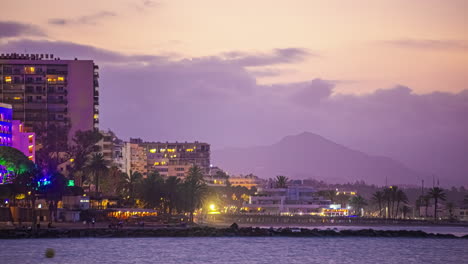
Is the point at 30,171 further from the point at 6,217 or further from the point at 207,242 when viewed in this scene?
the point at 207,242

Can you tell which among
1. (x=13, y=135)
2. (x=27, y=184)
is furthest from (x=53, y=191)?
(x=13, y=135)

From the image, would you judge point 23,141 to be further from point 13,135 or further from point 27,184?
point 27,184

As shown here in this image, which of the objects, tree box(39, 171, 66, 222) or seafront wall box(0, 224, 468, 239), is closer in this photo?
seafront wall box(0, 224, 468, 239)

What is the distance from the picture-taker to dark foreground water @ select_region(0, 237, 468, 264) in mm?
112875

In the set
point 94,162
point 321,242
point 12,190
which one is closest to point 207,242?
point 321,242

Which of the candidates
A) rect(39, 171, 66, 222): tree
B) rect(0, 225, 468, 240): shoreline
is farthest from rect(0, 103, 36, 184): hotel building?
rect(0, 225, 468, 240): shoreline

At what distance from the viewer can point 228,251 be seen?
128 m

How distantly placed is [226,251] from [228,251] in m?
0.31

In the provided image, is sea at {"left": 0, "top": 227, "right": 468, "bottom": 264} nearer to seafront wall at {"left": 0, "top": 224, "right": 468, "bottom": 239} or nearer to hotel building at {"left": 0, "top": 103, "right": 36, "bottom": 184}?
seafront wall at {"left": 0, "top": 224, "right": 468, "bottom": 239}

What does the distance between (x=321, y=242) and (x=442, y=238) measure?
106 ft

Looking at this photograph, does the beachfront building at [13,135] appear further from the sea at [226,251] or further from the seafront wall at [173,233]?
the sea at [226,251]

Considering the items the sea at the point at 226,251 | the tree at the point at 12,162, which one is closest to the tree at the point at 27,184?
the tree at the point at 12,162

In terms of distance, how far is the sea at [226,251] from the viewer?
113 m

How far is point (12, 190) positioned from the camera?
5881 inches
